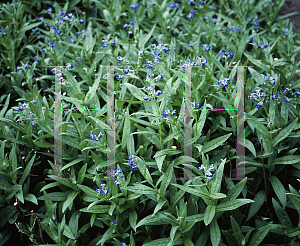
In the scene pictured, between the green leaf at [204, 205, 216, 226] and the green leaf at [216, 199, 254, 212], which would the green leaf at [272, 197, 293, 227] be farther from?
the green leaf at [204, 205, 216, 226]

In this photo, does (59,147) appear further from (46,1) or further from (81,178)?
(46,1)

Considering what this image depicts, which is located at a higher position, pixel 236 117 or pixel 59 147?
pixel 236 117

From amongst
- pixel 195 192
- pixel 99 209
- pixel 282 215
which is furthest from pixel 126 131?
pixel 282 215

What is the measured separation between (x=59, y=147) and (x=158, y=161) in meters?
0.98

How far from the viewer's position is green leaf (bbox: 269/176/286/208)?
244 centimetres

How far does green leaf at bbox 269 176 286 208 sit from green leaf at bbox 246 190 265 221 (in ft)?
0.45

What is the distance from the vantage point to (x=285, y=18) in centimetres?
442

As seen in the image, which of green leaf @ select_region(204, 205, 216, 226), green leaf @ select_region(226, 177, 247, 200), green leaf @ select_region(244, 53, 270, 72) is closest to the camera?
green leaf @ select_region(204, 205, 216, 226)

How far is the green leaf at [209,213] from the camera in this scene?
2.14 m

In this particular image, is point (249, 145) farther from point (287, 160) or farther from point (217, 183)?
point (217, 183)

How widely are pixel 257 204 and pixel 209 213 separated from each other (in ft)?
2.01

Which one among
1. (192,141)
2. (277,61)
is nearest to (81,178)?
(192,141)

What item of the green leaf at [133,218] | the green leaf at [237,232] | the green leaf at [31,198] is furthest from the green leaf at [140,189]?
the green leaf at [31,198]

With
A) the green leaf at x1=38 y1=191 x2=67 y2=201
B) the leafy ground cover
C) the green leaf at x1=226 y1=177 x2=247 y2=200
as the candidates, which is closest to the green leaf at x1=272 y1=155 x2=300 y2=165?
the leafy ground cover
